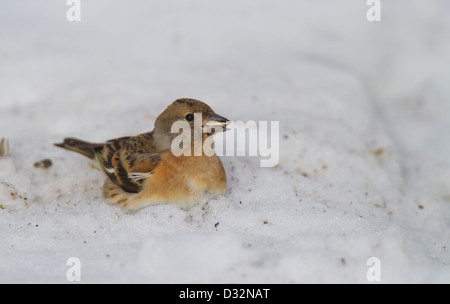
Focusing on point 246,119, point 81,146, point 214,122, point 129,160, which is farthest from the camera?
point 246,119

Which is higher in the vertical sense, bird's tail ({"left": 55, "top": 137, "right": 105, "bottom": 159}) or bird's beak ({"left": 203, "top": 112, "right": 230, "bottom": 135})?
bird's tail ({"left": 55, "top": 137, "right": 105, "bottom": 159})

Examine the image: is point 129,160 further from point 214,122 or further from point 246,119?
point 246,119

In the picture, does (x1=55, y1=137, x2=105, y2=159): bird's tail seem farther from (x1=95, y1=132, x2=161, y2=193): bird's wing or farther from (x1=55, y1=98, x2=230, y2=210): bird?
(x1=55, y1=98, x2=230, y2=210): bird

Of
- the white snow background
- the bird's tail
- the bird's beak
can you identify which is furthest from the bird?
the bird's tail

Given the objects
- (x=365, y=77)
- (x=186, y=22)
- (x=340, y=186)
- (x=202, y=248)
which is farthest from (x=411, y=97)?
(x=202, y=248)

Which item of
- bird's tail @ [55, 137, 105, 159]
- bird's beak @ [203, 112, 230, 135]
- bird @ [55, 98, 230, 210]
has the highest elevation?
bird's tail @ [55, 137, 105, 159]

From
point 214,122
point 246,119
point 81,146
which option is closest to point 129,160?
point 81,146
